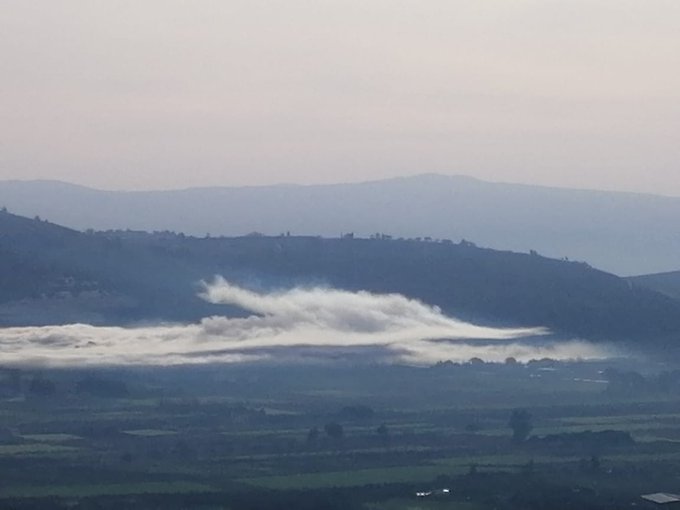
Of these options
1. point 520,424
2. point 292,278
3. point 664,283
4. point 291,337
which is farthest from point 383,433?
point 664,283

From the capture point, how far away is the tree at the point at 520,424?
85438mm

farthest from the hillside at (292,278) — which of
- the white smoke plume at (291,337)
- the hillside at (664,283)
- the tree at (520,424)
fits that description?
the tree at (520,424)

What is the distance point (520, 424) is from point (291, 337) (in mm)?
29727

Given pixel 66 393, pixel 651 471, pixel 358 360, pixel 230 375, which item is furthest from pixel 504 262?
pixel 651 471

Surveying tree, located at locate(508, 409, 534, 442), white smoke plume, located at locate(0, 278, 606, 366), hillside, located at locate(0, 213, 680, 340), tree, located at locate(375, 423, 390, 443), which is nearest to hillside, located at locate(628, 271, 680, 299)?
hillside, located at locate(0, 213, 680, 340)

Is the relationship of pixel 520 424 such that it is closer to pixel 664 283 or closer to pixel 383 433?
pixel 383 433

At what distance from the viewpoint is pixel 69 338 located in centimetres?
10475

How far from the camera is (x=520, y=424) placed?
87.9 metres

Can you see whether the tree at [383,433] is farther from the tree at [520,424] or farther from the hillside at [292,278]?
the hillside at [292,278]

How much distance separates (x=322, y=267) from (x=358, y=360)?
65.3ft

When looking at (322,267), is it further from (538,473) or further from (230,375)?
(538,473)

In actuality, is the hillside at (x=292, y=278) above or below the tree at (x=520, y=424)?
above

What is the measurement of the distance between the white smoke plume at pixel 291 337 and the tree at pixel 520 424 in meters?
21.3

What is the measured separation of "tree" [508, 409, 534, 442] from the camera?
8544cm
